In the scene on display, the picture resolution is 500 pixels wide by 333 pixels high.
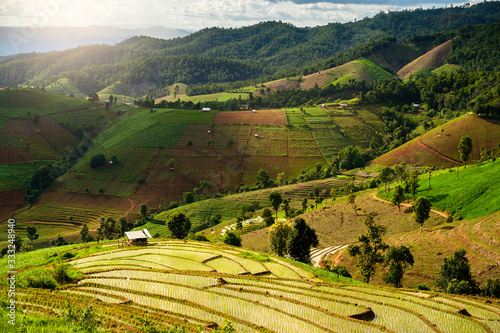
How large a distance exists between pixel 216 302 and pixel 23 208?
401 feet

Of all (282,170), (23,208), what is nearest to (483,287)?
(282,170)

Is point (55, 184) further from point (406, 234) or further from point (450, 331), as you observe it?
point (450, 331)

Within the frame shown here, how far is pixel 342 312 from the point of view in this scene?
31891mm

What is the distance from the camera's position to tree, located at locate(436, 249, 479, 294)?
4448 centimetres

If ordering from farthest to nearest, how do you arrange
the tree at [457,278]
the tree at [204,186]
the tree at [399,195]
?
the tree at [204,186] → the tree at [399,195] → the tree at [457,278]

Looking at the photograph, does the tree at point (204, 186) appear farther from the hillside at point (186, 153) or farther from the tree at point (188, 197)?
the tree at point (188, 197)

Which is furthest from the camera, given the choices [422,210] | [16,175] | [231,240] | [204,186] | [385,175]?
[16,175]

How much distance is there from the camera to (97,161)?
5901 inches

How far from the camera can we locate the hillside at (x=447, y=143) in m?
123

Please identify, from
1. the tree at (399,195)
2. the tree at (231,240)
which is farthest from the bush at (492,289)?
the tree at (231,240)

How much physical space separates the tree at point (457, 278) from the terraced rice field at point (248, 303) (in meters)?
9.04

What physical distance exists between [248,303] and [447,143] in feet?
397

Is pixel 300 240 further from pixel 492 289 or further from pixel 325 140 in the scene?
pixel 325 140

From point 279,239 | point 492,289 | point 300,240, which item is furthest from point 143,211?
point 492,289
